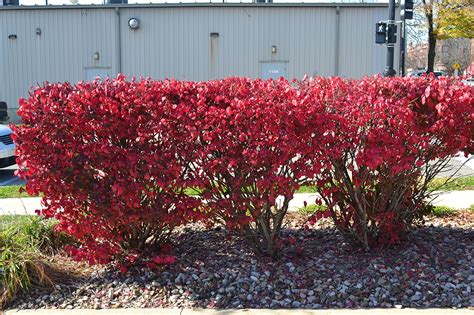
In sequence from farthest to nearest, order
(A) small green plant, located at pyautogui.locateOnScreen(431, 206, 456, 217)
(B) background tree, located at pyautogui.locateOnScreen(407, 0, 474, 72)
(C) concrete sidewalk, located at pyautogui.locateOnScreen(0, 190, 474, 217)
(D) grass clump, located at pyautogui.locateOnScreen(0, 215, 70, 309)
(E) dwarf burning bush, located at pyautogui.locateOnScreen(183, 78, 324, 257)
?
(B) background tree, located at pyautogui.locateOnScreen(407, 0, 474, 72) → (C) concrete sidewalk, located at pyautogui.locateOnScreen(0, 190, 474, 217) → (A) small green plant, located at pyautogui.locateOnScreen(431, 206, 456, 217) → (D) grass clump, located at pyautogui.locateOnScreen(0, 215, 70, 309) → (E) dwarf burning bush, located at pyautogui.locateOnScreen(183, 78, 324, 257)

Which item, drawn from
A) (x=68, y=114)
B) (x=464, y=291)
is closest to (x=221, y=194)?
(x=68, y=114)

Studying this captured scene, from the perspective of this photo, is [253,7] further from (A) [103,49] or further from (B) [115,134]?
(B) [115,134]

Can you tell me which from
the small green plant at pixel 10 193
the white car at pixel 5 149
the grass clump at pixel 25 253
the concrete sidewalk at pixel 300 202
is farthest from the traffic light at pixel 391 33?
the grass clump at pixel 25 253

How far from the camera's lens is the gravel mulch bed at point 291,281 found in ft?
14.4

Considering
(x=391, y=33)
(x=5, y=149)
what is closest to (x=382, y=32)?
(x=391, y=33)

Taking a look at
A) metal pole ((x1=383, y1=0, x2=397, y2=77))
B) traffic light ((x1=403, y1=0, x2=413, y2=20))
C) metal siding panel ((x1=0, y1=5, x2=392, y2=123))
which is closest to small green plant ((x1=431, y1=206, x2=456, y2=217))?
metal pole ((x1=383, y1=0, x2=397, y2=77))

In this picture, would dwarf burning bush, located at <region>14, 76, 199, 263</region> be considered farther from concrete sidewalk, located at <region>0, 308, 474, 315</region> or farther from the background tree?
the background tree

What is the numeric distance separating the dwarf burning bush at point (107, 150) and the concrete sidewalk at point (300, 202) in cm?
293

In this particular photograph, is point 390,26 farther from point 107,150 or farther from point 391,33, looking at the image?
point 107,150

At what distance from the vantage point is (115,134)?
14.7ft

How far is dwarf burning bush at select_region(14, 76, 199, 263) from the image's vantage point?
14.4 feet

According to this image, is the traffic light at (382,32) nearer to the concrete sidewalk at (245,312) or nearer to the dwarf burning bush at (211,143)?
the dwarf burning bush at (211,143)

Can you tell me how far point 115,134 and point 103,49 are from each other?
21.9m

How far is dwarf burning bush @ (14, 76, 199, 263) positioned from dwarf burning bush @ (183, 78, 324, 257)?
0.18 metres
